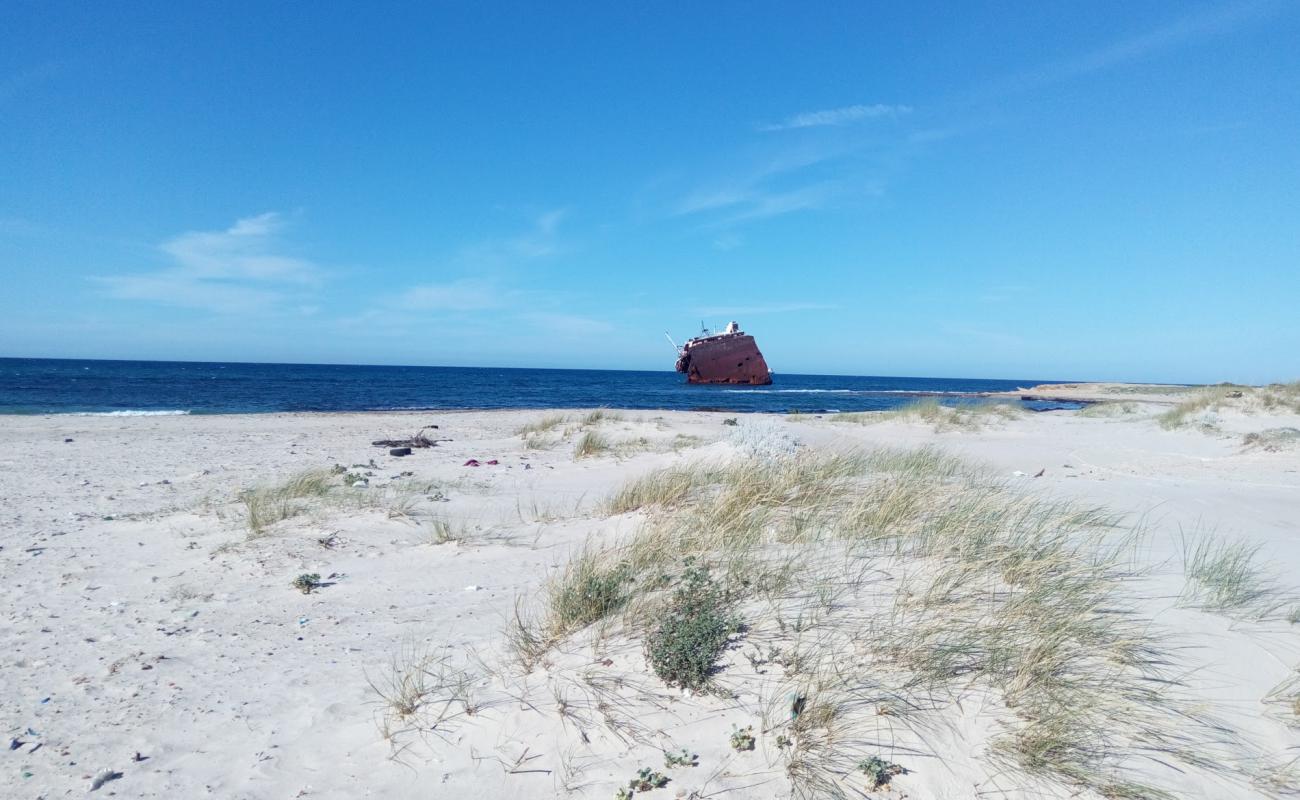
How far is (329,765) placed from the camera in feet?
8.79

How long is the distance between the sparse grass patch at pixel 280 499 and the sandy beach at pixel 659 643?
63 millimetres

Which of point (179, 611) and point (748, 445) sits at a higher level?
point (748, 445)

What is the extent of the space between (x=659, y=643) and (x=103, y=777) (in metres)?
2.33

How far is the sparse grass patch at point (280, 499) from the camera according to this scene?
6133 mm

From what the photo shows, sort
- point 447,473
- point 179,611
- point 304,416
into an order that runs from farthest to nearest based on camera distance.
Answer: point 304,416
point 447,473
point 179,611

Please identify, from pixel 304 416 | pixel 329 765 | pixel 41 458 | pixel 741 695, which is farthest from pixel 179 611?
pixel 304 416

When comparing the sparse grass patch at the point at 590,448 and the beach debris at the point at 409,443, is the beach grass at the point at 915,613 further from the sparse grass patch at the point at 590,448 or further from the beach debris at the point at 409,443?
the beach debris at the point at 409,443

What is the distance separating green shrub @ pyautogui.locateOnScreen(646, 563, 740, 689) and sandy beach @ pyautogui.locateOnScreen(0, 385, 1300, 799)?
0.05 m

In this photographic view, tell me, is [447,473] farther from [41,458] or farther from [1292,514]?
[1292,514]

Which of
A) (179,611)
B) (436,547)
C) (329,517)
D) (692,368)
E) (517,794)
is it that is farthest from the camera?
(692,368)

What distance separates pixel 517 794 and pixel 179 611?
3178 millimetres

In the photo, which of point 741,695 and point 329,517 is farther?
point 329,517

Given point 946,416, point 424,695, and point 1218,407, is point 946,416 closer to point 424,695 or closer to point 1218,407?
point 1218,407

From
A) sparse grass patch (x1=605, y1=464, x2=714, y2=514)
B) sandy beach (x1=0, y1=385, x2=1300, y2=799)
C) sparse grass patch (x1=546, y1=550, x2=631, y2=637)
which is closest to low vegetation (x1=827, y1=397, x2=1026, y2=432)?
sandy beach (x1=0, y1=385, x2=1300, y2=799)
